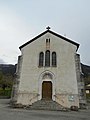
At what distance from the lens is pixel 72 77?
22.3m

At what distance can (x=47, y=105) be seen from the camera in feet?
68.4

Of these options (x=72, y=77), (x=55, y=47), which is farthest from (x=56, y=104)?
(x=55, y=47)

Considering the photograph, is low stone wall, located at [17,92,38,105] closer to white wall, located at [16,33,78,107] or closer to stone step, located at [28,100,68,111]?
white wall, located at [16,33,78,107]

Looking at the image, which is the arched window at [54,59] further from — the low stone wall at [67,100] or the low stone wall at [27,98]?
the low stone wall at [27,98]

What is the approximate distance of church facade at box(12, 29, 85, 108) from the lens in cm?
2194

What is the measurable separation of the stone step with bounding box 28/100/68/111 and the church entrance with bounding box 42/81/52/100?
103 centimetres

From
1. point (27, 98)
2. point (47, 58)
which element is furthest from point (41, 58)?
point (27, 98)

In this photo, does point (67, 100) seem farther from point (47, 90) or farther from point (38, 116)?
point (38, 116)

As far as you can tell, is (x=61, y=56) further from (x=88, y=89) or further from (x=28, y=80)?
(x=88, y=89)

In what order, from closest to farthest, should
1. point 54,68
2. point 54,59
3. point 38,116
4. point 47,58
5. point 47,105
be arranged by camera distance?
point 38,116
point 47,105
point 54,68
point 54,59
point 47,58

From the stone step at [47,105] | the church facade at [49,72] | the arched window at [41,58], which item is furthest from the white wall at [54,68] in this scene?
the stone step at [47,105]

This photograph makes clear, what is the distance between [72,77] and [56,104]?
12.9 feet

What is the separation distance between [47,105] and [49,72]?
4.43 m

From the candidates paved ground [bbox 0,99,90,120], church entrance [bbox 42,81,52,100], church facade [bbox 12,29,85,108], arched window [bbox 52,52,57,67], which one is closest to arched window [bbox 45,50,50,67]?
church facade [bbox 12,29,85,108]
